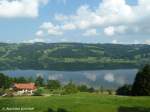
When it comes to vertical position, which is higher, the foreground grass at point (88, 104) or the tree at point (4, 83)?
the foreground grass at point (88, 104)

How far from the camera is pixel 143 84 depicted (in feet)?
247

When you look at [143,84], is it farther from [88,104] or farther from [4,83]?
[4,83]

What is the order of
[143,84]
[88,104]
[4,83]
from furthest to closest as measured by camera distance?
1. [4,83]
2. [143,84]
3. [88,104]

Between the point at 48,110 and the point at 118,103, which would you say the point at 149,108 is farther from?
the point at 48,110

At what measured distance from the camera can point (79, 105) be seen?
54531 mm

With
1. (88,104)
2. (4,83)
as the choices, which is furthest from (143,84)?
(4,83)

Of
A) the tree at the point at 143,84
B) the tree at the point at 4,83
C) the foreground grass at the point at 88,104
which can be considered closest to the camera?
the foreground grass at the point at 88,104

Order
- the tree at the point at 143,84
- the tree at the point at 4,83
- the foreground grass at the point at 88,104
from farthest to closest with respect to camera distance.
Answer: the tree at the point at 4,83 → the tree at the point at 143,84 → the foreground grass at the point at 88,104

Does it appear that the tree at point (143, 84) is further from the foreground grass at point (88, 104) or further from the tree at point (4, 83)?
the tree at point (4, 83)

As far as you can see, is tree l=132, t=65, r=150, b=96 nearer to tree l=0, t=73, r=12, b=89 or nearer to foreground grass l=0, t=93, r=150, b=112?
foreground grass l=0, t=93, r=150, b=112

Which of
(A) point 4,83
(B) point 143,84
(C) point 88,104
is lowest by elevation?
(A) point 4,83

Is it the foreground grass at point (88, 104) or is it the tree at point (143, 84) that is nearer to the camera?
the foreground grass at point (88, 104)

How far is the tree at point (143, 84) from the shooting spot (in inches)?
2968

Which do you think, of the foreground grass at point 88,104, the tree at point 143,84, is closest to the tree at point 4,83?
the tree at point 143,84
